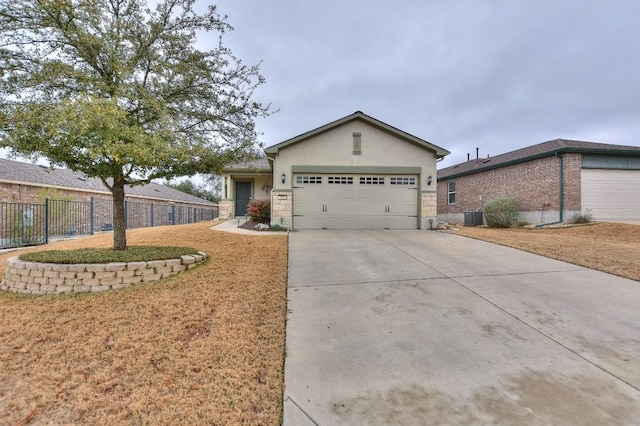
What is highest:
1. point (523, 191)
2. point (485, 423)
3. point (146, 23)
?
point (146, 23)

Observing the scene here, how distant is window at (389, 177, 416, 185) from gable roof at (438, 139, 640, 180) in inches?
310

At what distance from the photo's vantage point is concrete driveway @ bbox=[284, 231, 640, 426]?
2199 millimetres

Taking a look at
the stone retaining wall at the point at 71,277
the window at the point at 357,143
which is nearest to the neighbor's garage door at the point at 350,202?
the window at the point at 357,143

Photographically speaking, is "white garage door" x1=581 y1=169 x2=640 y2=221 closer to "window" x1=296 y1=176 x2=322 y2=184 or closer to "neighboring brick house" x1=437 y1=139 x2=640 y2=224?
"neighboring brick house" x1=437 y1=139 x2=640 y2=224

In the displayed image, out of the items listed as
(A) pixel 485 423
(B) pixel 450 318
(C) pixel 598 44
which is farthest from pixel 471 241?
(C) pixel 598 44

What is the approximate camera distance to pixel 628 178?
13.7 metres

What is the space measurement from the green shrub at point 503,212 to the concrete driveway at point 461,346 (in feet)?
31.9

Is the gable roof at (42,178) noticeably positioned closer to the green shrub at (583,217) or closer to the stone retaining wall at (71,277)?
the stone retaining wall at (71,277)

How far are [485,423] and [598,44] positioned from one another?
21.0 meters

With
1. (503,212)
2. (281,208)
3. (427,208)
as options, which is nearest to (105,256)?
(281,208)

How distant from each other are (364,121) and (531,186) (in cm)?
1040

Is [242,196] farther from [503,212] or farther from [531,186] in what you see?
[531,186]

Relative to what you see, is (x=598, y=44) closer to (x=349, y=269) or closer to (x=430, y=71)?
(x=430, y=71)

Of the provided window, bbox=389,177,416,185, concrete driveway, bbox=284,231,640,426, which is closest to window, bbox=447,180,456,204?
window, bbox=389,177,416,185
